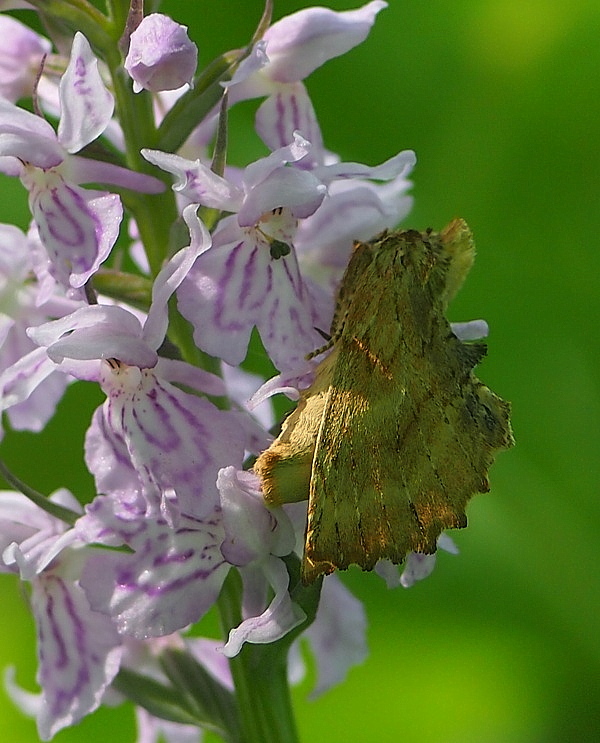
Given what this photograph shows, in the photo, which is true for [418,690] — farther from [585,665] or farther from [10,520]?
[10,520]

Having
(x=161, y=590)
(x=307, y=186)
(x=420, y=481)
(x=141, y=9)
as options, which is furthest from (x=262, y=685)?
(x=141, y=9)

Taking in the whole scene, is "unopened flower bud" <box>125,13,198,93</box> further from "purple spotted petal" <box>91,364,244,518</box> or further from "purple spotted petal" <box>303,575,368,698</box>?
"purple spotted petal" <box>303,575,368,698</box>

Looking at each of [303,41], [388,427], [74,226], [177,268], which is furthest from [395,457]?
[303,41]

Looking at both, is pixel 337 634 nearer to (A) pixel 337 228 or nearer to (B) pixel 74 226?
(A) pixel 337 228

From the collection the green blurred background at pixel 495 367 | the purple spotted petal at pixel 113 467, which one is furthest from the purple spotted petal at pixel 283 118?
the green blurred background at pixel 495 367

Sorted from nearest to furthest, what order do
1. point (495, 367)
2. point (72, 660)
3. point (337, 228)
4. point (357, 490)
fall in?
point (357, 490)
point (72, 660)
point (337, 228)
point (495, 367)
